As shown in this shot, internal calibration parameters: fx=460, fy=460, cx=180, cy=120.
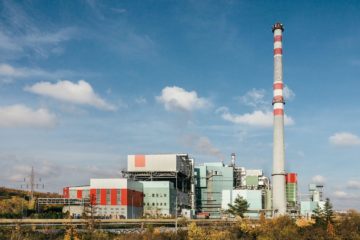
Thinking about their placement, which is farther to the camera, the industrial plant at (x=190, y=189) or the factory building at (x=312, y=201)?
the factory building at (x=312, y=201)

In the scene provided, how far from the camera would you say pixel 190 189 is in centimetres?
8775

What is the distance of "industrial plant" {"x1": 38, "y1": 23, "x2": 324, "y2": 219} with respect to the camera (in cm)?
6562

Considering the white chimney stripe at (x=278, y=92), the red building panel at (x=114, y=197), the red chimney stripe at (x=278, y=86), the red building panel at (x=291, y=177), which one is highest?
the red chimney stripe at (x=278, y=86)

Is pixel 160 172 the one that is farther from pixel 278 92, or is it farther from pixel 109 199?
pixel 278 92

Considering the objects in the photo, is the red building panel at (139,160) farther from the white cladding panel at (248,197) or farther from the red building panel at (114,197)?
the white cladding panel at (248,197)

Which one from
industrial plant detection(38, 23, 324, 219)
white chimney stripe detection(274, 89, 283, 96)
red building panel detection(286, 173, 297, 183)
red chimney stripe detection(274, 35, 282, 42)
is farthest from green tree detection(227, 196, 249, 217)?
red chimney stripe detection(274, 35, 282, 42)

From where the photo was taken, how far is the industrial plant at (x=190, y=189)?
215ft

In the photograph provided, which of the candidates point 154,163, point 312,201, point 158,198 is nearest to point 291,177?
point 312,201

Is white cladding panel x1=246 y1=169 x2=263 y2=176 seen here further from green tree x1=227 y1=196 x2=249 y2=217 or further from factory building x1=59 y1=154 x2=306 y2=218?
green tree x1=227 y1=196 x2=249 y2=217

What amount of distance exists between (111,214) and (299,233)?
2870 centimetres

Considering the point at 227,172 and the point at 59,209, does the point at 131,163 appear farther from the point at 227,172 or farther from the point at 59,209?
the point at 227,172

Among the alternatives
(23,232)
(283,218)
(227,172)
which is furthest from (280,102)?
(23,232)

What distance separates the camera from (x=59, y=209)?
70375 mm

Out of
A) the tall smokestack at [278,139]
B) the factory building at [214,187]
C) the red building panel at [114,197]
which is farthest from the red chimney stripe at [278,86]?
the red building panel at [114,197]
